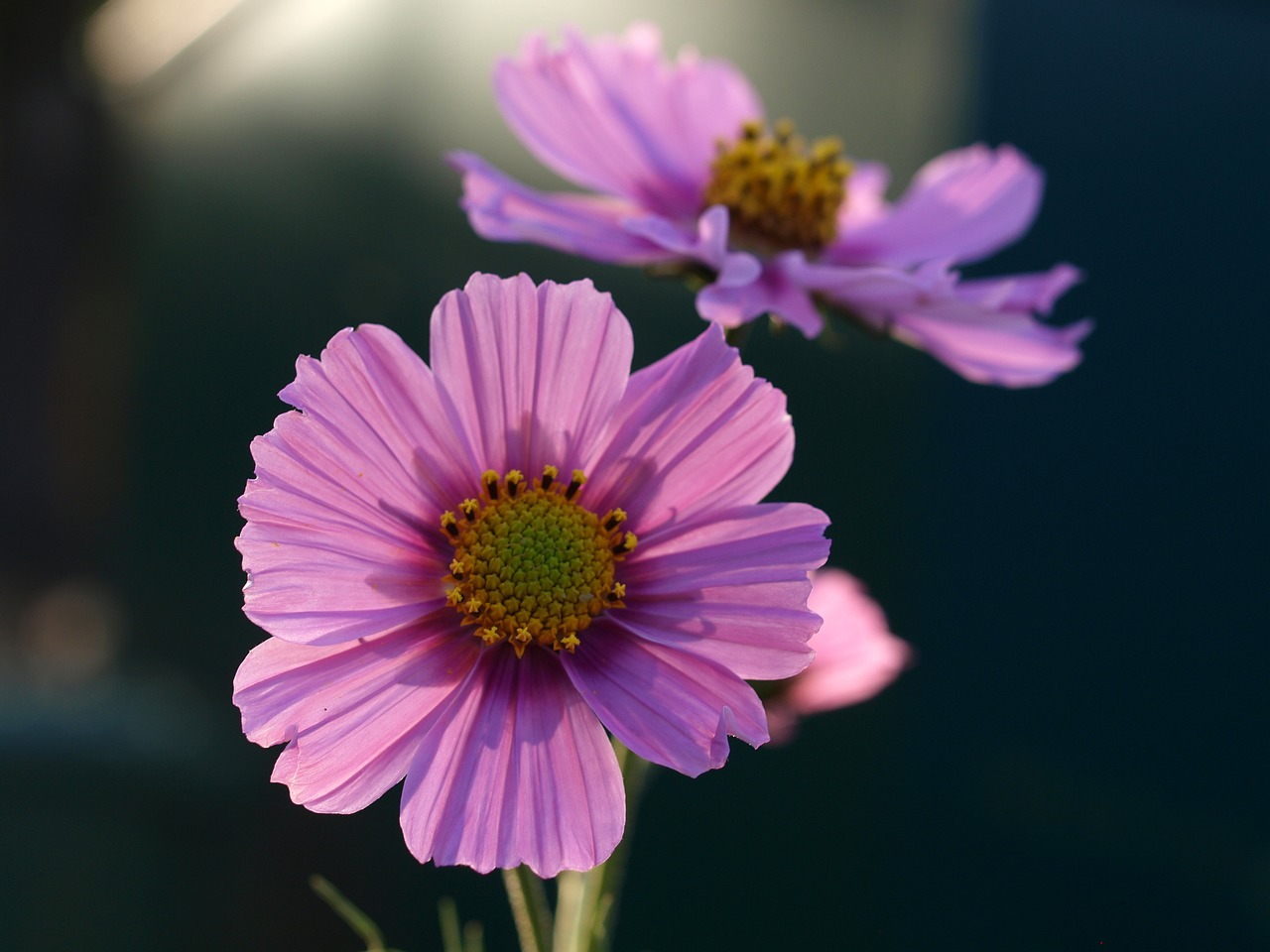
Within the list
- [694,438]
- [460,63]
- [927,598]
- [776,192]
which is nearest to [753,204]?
[776,192]

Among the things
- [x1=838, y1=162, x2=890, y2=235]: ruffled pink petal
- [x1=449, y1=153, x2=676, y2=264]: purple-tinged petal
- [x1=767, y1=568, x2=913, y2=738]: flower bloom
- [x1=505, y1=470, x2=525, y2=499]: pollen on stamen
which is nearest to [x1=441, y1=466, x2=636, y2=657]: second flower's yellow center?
[x1=505, y1=470, x2=525, y2=499]: pollen on stamen

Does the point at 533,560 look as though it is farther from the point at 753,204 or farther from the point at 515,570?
the point at 753,204

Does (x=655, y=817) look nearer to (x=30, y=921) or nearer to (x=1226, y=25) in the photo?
(x=30, y=921)

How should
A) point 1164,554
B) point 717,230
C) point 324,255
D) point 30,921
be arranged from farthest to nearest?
point 324,255 → point 30,921 → point 1164,554 → point 717,230

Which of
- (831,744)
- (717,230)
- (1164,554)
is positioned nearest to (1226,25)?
(1164,554)

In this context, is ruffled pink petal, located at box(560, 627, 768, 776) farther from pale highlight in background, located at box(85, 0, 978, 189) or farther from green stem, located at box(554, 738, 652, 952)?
pale highlight in background, located at box(85, 0, 978, 189)

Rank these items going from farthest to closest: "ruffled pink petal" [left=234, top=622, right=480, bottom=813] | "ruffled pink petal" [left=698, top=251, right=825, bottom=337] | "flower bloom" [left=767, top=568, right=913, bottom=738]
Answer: "flower bloom" [left=767, top=568, right=913, bottom=738], "ruffled pink petal" [left=698, top=251, right=825, bottom=337], "ruffled pink petal" [left=234, top=622, right=480, bottom=813]

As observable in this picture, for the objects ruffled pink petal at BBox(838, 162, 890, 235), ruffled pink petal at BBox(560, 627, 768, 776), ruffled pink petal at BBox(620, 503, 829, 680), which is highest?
ruffled pink petal at BBox(838, 162, 890, 235)
